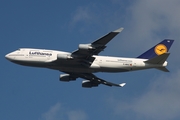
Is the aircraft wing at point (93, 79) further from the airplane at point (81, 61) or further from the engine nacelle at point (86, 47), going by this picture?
the engine nacelle at point (86, 47)

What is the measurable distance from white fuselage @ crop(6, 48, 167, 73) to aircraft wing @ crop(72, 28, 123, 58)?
1.81 meters

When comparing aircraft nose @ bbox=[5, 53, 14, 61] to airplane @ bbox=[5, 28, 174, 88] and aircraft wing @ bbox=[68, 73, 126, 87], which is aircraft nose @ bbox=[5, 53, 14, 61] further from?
aircraft wing @ bbox=[68, 73, 126, 87]

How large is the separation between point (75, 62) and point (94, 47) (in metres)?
5.29

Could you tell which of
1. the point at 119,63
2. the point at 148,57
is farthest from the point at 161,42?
the point at 119,63

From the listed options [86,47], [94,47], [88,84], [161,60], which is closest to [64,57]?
[86,47]

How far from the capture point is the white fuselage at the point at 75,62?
7269 centimetres

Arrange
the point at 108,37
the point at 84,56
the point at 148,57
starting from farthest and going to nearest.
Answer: the point at 148,57 < the point at 84,56 < the point at 108,37

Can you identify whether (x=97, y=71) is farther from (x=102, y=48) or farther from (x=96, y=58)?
(x=102, y=48)

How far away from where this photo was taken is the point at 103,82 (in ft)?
267

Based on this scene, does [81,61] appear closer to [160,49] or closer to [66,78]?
[66,78]

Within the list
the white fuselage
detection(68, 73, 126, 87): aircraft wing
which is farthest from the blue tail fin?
detection(68, 73, 126, 87): aircraft wing

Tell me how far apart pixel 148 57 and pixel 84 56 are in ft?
39.3

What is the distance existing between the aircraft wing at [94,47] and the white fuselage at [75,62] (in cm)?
181

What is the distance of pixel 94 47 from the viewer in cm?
6856
